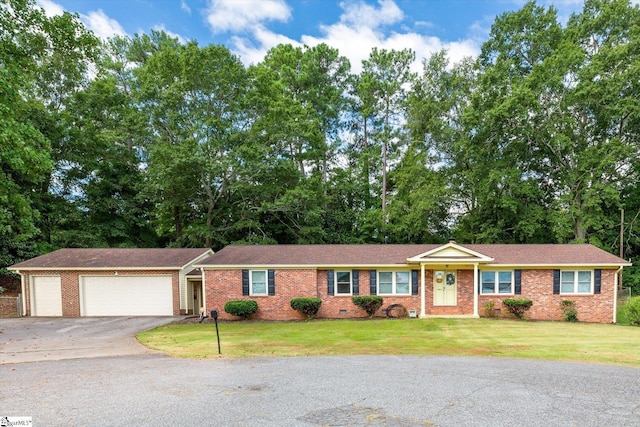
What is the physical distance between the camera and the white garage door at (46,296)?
1714 centimetres

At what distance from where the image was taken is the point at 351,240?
2766 centimetres

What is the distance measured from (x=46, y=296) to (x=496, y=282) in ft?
71.8

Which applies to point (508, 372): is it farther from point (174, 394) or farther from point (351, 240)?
point (351, 240)

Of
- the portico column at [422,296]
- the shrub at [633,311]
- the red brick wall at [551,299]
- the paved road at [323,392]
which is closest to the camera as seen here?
the paved road at [323,392]

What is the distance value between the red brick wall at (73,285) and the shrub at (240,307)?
3647 millimetres

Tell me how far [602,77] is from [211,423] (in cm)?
2809

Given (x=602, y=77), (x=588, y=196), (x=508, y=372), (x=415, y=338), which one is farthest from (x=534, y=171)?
(x=508, y=372)

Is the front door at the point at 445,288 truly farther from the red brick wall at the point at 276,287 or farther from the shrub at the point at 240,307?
the shrub at the point at 240,307

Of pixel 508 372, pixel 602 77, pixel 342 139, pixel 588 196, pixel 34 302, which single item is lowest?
pixel 34 302

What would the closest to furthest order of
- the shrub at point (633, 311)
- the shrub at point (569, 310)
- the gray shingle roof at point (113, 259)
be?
the shrub at point (633, 311), the shrub at point (569, 310), the gray shingle roof at point (113, 259)

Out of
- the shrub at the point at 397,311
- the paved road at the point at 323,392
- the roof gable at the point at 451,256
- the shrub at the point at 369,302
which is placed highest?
the roof gable at the point at 451,256

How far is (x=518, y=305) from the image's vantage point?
49.2ft

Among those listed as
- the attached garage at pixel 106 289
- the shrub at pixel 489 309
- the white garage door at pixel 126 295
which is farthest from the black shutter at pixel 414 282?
the white garage door at pixel 126 295

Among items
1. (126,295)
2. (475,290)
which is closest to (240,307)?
(126,295)
